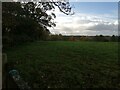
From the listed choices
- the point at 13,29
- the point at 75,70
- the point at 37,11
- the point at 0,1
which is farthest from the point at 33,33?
the point at 75,70

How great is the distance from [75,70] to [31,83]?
173 centimetres

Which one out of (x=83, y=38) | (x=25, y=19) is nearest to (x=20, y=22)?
(x=25, y=19)

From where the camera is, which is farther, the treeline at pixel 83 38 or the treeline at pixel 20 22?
the treeline at pixel 83 38

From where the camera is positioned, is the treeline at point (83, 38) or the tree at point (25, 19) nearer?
the tree at point (25, 19)

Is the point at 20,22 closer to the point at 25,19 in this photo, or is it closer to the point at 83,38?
the point at 25,19

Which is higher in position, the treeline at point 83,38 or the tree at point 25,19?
the tree at point 25,19

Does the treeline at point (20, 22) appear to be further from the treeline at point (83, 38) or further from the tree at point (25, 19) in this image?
the treeline at point (83, 38)

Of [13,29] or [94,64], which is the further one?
[13,29]

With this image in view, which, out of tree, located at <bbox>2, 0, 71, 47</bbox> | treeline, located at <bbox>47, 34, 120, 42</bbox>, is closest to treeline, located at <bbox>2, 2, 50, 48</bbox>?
tree, located at <bbox>2, 0, 71, 47</bbox>

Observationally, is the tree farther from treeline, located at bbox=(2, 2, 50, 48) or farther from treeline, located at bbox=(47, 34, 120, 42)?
treeline, located at bbox=(47, 34, 120, 42)

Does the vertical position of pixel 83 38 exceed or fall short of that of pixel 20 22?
it falls short

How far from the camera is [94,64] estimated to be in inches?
313

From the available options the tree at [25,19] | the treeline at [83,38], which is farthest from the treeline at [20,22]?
the treeline at [83,38]

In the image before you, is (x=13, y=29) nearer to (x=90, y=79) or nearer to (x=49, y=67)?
(x=49, y=67)
